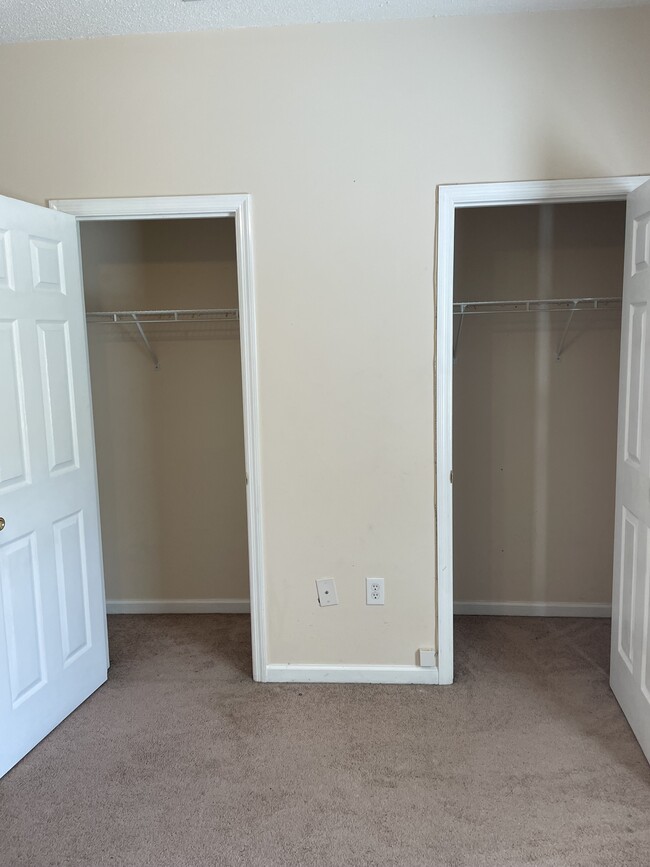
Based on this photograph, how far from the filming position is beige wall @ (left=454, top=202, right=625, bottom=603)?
132 inches

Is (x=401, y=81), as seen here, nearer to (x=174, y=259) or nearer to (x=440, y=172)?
(x=440, y=172)

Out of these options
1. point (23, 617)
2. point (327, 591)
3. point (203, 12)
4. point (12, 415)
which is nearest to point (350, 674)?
point (327, 591)

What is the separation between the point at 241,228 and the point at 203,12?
2.46 ft

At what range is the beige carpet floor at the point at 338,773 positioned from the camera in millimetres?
1926

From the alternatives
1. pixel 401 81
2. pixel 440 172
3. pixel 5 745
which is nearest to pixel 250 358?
pixel 440 172

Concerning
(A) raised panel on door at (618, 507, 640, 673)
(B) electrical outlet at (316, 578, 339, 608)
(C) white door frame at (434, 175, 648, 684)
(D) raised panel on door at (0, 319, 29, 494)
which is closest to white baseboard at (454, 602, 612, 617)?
(C) white door frame at (434, 175, 648, 684)

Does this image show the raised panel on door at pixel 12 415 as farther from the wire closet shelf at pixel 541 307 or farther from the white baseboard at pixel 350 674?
the wire closet shelf at pixel 541 307

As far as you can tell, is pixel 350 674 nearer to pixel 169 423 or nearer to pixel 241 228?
pixel 169 423

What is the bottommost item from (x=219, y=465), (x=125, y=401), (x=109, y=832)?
(x=109, y=832)

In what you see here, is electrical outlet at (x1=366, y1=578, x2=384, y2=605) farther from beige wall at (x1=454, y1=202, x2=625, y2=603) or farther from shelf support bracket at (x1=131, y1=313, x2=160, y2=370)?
shelf support bracket at (x1=131, y1=313, x2=160, y2=370)

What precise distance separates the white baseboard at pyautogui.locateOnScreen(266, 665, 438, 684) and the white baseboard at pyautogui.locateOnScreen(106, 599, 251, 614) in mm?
821

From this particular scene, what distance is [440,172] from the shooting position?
2574mm

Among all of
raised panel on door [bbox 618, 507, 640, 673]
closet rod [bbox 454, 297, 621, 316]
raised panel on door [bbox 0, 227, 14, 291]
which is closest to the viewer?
raised panel on door [bbox 0, 227, 14, 291]

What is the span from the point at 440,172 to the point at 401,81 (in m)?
0.37
